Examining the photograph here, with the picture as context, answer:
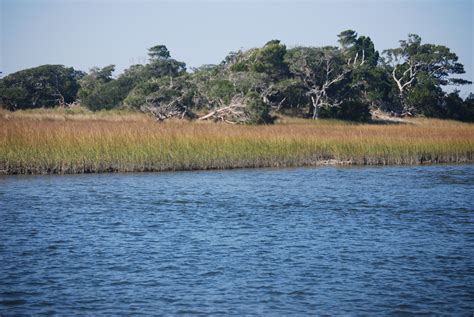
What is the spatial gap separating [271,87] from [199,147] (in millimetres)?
18903

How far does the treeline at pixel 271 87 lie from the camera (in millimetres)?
38625

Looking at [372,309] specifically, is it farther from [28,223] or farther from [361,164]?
[361,164]

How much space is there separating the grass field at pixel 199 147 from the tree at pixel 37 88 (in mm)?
17893

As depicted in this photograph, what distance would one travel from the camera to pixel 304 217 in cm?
1524

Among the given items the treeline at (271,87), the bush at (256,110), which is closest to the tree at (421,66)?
the treeline at (271,87)

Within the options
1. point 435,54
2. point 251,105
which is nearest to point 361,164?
point 251,105

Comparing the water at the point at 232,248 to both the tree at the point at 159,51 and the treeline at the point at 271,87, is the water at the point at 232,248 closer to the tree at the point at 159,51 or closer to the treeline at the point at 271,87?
the treeline at the point at 271,87

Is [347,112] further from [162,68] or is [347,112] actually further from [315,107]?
[162,68]

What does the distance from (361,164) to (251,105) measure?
1099cm

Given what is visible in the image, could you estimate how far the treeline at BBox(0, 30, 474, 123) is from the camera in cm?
3862

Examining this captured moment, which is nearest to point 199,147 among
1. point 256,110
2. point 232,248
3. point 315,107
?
point 232,248

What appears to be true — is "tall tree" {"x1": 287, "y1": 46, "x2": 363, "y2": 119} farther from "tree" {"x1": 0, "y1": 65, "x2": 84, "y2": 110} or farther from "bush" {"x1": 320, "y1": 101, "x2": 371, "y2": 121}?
"tree" {"x1": 0, "y1": 65, "x2": 84, "y2": 110}

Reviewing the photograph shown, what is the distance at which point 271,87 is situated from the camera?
1656 inches

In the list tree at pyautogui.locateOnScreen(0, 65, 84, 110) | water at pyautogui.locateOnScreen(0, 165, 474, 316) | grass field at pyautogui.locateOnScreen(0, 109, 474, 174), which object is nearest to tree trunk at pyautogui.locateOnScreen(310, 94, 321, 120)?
grass field at pyautogui.locateOnScreen(0, 109, 474, 174)
